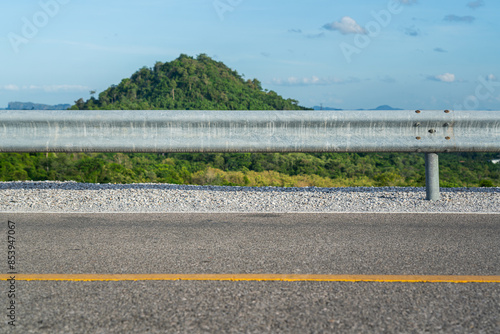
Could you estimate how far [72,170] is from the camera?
35.5 ft

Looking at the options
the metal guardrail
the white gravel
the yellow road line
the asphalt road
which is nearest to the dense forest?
the white gravel

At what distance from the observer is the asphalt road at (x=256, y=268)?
2.81 meters

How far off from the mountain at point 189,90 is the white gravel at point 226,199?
55476 mm

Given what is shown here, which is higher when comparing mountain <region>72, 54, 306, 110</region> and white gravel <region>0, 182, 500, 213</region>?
mountain <region>72, 54, 306, 110</region>

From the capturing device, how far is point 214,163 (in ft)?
81.0

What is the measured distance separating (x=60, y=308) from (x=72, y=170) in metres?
8.26

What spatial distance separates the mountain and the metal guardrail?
2199 inches

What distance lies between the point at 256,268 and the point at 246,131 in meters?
3.76

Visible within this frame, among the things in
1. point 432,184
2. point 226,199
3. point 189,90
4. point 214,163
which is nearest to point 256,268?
point 226,199

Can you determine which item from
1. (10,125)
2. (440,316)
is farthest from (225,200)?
(440,316)

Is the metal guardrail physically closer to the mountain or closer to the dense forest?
the dense forest

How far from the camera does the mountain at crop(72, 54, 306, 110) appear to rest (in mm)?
66312

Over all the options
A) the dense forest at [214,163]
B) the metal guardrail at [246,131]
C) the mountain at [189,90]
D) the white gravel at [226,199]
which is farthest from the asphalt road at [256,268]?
the mountain at [189,90]

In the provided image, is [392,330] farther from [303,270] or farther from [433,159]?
[433,159]
